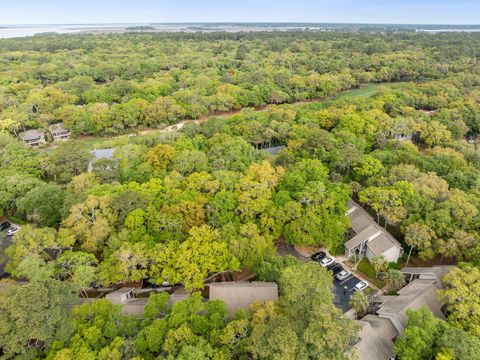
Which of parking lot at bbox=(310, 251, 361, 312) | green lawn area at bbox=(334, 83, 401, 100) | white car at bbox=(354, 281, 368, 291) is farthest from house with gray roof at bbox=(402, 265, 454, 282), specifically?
green lawn area at bbox=(334, 83, 401, 100)

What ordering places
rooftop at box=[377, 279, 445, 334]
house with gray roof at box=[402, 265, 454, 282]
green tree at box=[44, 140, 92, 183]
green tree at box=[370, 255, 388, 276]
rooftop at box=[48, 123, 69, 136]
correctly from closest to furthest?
rooftop at box=[377, 279, 445, 334], house with gray roof at box=[402, 265, 454, 282], green tree at box=[370, 255, 388, 276], green tree at box=[44, 140, 92, 183], rooftop at box=[48, 123, 69, 136]

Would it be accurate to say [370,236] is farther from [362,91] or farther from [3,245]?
[362,91]

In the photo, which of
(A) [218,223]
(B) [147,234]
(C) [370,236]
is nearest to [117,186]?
(B) [147,234]

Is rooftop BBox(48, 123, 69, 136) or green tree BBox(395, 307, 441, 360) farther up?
rooftop BBox(48, 123, 69, 136)

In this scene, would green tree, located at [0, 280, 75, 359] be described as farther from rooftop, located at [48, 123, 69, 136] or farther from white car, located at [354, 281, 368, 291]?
rooftop, located at [48, 123, 69, 136]

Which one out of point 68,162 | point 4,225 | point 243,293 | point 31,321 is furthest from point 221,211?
point 4,225

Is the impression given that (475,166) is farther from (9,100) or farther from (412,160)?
(9,100)
